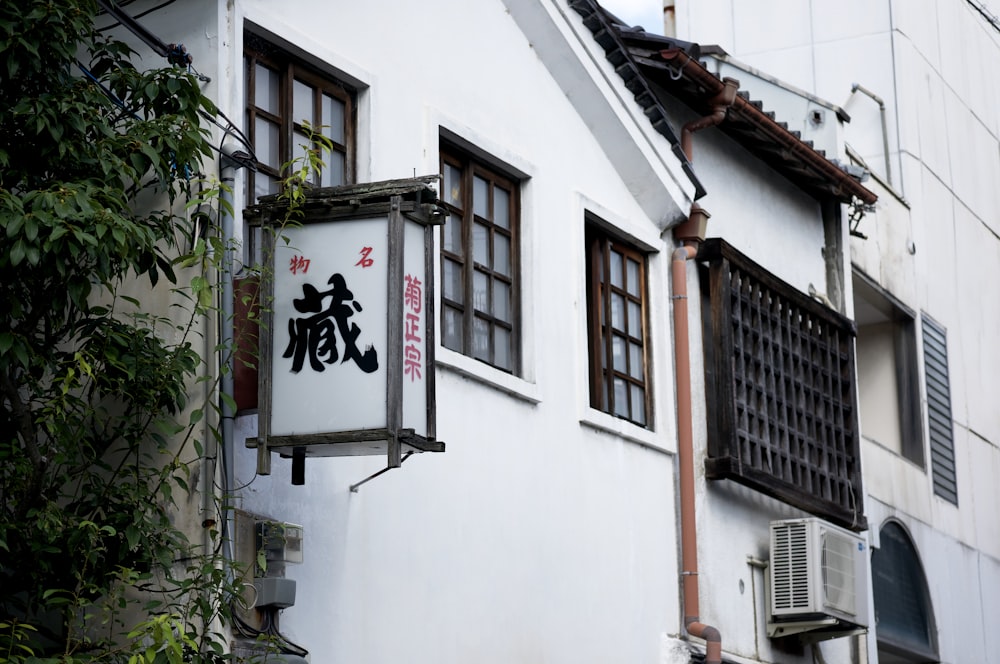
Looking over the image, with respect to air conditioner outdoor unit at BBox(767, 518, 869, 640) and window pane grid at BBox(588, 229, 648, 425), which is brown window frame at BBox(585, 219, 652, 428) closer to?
window pane grid at BBox(588, 229, 648, 425)

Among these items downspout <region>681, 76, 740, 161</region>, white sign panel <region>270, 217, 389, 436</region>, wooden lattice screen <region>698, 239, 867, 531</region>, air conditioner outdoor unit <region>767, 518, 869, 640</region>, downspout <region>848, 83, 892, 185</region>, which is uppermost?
downspout <region>848, 83, 892, 185</region>

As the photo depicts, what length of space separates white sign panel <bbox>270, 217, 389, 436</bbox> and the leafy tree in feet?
1.43

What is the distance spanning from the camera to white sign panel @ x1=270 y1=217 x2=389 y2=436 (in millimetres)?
9539

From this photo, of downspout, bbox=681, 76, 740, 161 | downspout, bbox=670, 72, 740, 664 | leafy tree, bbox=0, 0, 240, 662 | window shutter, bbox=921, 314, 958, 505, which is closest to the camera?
leafy tree, bbox=0, 0, 240, 662

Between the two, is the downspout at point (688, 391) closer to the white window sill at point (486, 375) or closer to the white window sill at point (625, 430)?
the white window sill at point (625, 430)

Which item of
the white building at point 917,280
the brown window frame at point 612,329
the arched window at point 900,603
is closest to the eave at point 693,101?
the brown window frame at point 612,329

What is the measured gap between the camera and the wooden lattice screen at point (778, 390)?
15.0 meters

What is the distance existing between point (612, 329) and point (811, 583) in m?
2.69

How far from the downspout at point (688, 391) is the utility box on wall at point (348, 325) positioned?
4728 millimetres

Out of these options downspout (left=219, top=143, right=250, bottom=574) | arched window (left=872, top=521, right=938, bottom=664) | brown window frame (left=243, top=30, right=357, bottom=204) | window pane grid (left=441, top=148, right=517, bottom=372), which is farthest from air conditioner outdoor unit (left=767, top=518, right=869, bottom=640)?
downspout (left=219, top=143, right=250, bottom=574)

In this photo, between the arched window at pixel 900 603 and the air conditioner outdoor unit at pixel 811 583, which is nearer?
the air conditioner outdoor unit at pixel 811 583

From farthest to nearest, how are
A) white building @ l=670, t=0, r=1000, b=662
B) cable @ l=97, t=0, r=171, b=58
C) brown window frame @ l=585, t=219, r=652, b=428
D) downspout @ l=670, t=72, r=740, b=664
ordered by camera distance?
1. white building @ l=670, t=0, r=1000, b=662
2. downspout @ l=670, t=72, r=740, b=664
3. brown window frame @ l=585, t=219, r=652, b=428
4. cable @ l=97, t=0, r=171, b=58

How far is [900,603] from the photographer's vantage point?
1845cm

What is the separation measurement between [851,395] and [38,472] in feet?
32.6
